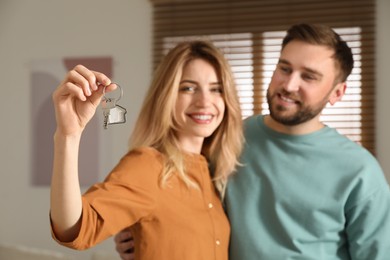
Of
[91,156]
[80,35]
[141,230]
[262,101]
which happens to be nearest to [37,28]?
[80,35]

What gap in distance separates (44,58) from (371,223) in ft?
9.06

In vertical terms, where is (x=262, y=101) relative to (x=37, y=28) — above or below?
below

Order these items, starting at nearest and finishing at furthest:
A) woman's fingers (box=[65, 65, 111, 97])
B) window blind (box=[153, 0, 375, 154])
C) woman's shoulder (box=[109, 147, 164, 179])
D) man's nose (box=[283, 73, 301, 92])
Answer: woman's fingers (box=[65, 65, 111, 97]) → woman's shoulder (box=[109, 147, 164, 179]) → man's nose (box=[283, 73, 301, 92]) → window blind (box=[153, 0, 375, 154])

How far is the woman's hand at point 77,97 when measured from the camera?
86cm

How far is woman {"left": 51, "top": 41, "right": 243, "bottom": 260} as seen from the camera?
108cm

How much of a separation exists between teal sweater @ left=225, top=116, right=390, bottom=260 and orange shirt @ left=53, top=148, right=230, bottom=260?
0.08 metres

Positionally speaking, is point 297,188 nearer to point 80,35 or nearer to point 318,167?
point 318,167

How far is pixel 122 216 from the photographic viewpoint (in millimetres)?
1129

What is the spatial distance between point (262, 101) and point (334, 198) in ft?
6.22

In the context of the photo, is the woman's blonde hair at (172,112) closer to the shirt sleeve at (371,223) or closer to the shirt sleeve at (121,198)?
the shirt sleeve at (121,198)

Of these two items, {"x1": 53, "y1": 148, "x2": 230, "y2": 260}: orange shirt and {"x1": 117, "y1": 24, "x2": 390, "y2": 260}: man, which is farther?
{"x1": 117, "y1": 24, "x2": 390, "y2": 260}: man

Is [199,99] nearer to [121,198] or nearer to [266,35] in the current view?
[121,198]

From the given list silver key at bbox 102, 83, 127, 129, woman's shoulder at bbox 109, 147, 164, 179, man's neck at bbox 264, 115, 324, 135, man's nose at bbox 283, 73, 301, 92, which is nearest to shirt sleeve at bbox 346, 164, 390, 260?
man's neck at bbox 264, 115, 324, 135

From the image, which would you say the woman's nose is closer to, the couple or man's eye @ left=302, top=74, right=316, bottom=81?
the couple
